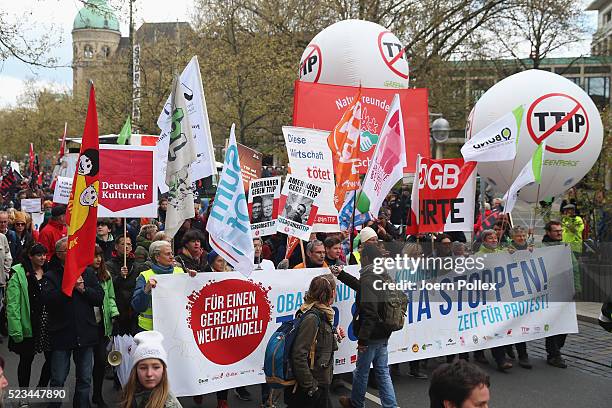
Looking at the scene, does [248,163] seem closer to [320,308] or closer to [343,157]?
[343,157]

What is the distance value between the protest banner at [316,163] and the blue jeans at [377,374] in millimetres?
1950

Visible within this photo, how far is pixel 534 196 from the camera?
12.8 m

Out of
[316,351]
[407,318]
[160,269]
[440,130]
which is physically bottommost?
[407,318]

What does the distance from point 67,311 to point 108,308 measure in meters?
0.42

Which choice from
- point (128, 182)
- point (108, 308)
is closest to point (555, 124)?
point (128, 182)

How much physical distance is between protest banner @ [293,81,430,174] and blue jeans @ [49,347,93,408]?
18.0 feet

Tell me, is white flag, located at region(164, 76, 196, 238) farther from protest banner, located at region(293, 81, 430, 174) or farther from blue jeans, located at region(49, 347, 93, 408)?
protest banner, located at region(293, 81, 430, 174)

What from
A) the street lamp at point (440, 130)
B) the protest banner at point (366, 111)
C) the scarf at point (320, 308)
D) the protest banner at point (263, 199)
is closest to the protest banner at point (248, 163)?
the protest banner at point (366, 111)

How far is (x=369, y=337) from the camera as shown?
6109 millimetres

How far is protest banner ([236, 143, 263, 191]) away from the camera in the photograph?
988 centimetres

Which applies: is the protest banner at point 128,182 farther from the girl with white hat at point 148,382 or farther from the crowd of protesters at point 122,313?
the girl with white hat at point 148,382

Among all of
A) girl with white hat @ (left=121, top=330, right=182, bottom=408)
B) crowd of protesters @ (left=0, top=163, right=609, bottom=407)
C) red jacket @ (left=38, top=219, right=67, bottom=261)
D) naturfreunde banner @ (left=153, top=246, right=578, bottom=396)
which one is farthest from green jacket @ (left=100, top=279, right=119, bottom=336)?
red jacket @ (left=38, top=219, right=67, bottom=261)

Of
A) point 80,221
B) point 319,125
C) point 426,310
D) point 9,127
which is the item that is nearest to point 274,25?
point 319,125

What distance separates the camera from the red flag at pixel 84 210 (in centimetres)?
534
